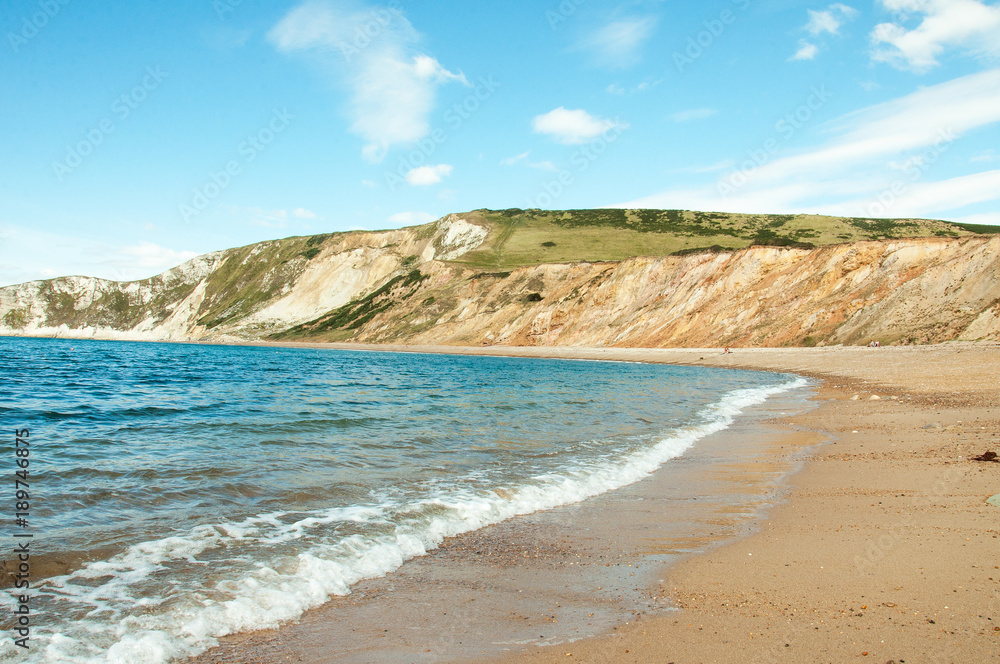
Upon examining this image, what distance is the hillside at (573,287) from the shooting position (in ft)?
140

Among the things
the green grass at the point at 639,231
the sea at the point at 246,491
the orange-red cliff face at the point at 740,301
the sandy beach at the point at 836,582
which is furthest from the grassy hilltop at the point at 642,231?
the sandy beach at the point at 836,582

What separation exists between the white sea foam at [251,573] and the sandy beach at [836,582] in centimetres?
33

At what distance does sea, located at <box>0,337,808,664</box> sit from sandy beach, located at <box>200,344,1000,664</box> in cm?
65

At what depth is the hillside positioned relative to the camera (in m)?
42.8

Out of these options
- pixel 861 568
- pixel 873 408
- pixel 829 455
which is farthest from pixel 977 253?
pixel 861 568

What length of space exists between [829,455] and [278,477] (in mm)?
8777

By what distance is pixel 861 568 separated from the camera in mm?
5020

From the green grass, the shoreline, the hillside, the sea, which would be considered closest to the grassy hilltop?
the green grass

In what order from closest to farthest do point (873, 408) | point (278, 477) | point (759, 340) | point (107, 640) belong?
point (107, 640) < point (278, 477) < point (873, 408) < point (759, 340)

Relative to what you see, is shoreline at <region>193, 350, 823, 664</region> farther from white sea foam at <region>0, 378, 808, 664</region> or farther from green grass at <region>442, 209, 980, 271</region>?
green grass at <region>442, 209, 980, 271</region>

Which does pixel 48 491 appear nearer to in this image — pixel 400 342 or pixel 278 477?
pixel 278 477

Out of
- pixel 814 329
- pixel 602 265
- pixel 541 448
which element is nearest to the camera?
pixel 541 448

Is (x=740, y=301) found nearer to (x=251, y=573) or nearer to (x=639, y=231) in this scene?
(x=251, y=573)

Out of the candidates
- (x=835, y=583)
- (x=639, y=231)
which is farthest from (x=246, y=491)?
(x=639, y=231)
